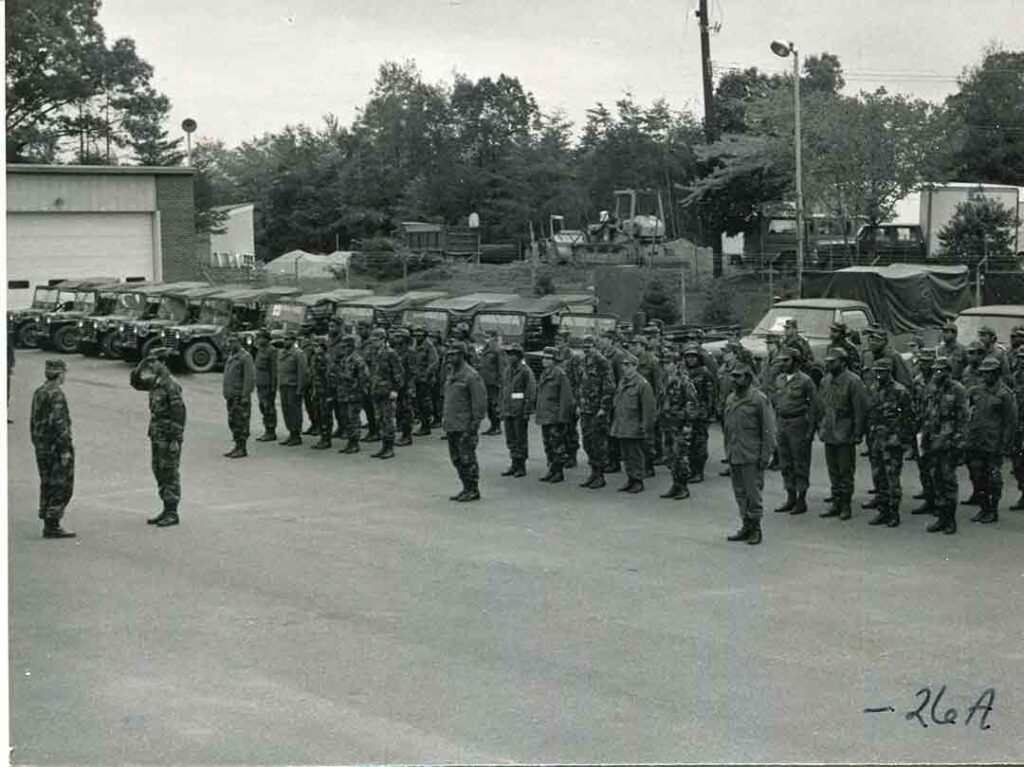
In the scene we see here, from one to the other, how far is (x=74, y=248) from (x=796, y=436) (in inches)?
830

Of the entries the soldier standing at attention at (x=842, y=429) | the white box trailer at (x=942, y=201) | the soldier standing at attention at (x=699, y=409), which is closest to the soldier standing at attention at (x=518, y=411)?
the soldier standing at attention at (x=699, y=409)

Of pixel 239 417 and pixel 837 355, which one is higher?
pixel 837 355

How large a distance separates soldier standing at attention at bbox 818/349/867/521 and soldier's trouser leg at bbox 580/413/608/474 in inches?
111


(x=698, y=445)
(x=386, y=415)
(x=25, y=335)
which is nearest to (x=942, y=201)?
(x=25, y=335)

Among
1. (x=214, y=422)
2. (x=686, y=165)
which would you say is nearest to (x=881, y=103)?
(x=686, y=165)

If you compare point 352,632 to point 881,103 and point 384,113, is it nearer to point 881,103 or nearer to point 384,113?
point 881,103

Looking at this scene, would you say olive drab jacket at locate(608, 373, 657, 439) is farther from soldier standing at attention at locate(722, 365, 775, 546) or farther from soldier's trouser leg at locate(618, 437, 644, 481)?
soldier standing at attention at locate(722, 365, 775, 546)

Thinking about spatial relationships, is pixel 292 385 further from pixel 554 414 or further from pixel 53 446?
pixel 53 446

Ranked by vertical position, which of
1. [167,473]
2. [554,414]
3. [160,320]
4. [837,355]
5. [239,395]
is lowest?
[167,473]

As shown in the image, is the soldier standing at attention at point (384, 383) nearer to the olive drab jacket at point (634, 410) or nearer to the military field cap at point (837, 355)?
the olive drab jacket at point (634, 410)

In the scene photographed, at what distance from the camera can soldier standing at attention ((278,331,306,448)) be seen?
18891 mm

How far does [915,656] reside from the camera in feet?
28.9

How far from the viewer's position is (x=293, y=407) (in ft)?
62.5

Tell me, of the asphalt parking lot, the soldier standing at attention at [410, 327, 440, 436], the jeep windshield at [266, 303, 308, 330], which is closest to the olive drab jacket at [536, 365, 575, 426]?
the asphalt parking lot
